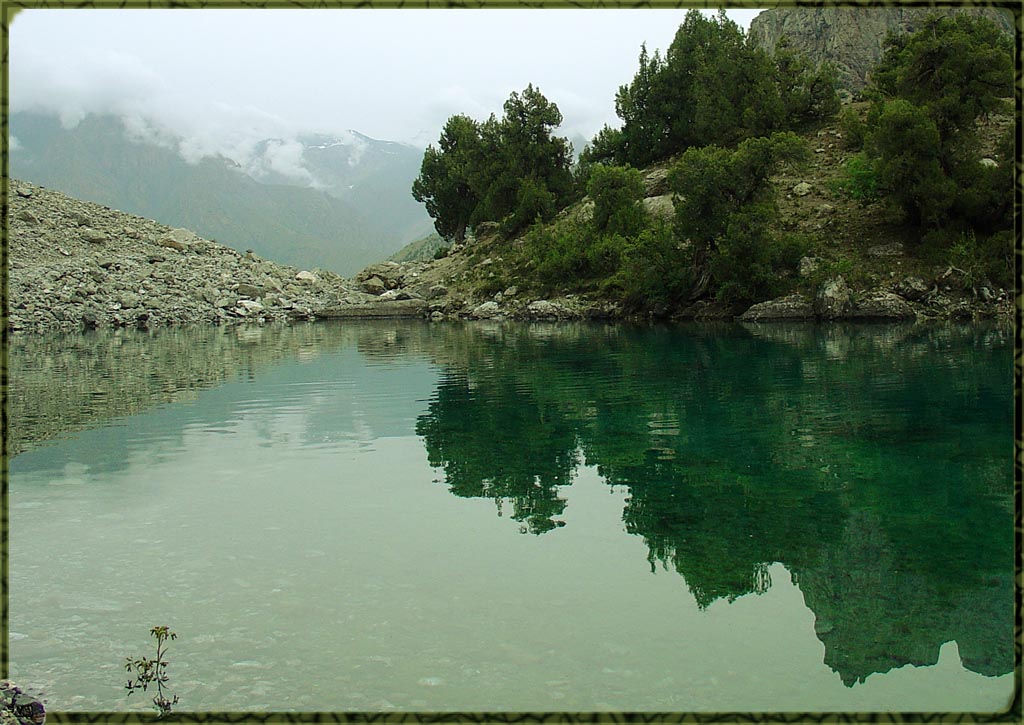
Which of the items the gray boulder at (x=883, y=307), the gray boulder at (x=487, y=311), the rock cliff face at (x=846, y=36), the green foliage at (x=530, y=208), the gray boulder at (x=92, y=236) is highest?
the rock cliff face at (x=846, y=36)

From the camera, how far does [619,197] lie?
179 ft

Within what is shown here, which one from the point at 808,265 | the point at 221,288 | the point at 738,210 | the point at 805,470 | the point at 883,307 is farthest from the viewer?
the point at 221,288

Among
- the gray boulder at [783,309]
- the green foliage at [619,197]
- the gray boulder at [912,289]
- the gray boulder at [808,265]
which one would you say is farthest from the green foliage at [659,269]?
the gray boulder at [912,289]

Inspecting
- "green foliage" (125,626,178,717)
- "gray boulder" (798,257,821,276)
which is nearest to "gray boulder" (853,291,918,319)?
"gray boulder" (798,257,821,276)

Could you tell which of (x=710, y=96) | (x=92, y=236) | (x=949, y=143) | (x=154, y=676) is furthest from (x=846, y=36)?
(x=154, y=676)

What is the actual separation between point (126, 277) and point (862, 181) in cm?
4878

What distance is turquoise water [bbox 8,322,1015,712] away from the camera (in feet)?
16.0

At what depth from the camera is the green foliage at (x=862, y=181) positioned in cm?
4278

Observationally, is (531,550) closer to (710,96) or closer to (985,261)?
(985,261)

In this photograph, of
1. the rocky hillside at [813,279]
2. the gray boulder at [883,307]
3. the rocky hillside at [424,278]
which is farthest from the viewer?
the rocky hillside at [424,278]

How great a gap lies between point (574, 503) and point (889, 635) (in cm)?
404

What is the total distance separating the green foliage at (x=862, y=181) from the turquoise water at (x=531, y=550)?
92.3 ft

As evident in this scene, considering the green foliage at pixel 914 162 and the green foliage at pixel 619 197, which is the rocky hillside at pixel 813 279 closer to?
the green foliage at pixel 619 197

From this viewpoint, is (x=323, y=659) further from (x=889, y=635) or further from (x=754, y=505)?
(x=754, y=505)
